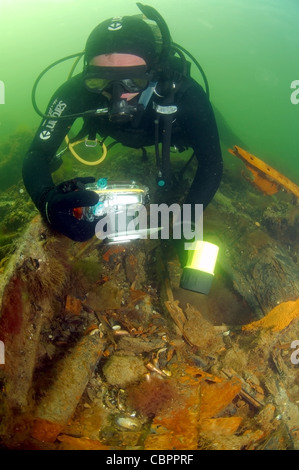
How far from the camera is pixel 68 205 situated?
259cm

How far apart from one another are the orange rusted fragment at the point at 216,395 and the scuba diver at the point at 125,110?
2.26 meters

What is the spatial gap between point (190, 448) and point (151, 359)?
0.92m

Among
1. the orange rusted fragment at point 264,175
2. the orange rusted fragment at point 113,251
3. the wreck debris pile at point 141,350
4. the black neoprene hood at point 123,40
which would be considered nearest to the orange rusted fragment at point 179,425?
the wreck debris pile at point 141,350

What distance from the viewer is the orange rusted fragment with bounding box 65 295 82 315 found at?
3240mm

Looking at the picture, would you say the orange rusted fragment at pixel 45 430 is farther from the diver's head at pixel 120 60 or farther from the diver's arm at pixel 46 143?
the diver's head at pixel 120 60

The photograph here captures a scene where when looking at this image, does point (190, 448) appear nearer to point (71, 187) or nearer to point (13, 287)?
point (13, 287)

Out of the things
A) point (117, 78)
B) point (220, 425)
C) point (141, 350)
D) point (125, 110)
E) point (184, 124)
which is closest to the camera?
point (220, 425)

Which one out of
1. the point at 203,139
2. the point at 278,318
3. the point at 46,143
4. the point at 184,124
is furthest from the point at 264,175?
the point at 46,143

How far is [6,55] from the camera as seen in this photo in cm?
3328

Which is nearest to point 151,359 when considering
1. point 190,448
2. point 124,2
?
point 190,448

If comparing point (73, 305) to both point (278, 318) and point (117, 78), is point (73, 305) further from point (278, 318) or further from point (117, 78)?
point (117, 78)

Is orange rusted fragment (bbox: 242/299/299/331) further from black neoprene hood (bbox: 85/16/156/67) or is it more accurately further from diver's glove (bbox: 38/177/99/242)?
black neoprene hood (bbox: 85/16/156/67)

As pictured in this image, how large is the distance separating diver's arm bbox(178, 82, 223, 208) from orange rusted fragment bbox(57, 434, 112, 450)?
3.08 metres

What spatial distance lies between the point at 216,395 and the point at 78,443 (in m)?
1.59
